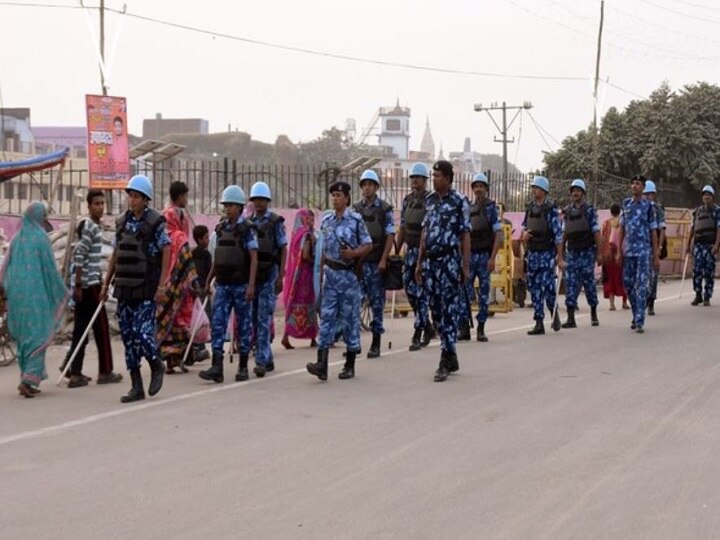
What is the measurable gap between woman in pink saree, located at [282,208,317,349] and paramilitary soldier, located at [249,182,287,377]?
7.45 ft

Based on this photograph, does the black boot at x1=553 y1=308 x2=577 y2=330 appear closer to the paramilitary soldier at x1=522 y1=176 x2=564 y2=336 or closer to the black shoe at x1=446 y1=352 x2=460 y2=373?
the paramilitary soldier at x1=522 y1=176 x2=564 y2=336

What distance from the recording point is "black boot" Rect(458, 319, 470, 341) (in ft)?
48.1

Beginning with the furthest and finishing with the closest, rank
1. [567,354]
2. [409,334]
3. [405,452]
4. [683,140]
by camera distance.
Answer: [683,140], [409,334], [567,354], [405,452]

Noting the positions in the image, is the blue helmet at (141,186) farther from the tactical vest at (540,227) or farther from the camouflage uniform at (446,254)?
the tactical vest at (540,227)

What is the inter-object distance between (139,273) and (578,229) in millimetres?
8160

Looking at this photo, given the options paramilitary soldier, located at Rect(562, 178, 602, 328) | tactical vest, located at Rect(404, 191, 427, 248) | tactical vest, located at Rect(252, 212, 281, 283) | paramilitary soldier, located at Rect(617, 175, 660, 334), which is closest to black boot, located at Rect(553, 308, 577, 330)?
paramilitary soldier, located at Rect(562, 178, 602, 328)

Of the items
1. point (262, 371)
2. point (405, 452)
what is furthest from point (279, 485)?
point (262, 371)

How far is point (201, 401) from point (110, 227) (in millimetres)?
6711

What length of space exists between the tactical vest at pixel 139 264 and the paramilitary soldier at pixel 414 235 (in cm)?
418

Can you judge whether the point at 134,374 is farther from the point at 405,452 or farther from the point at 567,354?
the point at 567,354

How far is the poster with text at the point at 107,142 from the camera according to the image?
1995 centimetres

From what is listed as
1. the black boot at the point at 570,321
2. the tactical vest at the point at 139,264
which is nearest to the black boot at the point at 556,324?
the black boot at the point at 570,321

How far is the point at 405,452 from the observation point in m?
7.70

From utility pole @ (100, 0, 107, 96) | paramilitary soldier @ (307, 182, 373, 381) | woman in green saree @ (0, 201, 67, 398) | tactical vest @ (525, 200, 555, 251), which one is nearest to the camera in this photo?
woman in green saree @ (0, 201, 67, 398)
